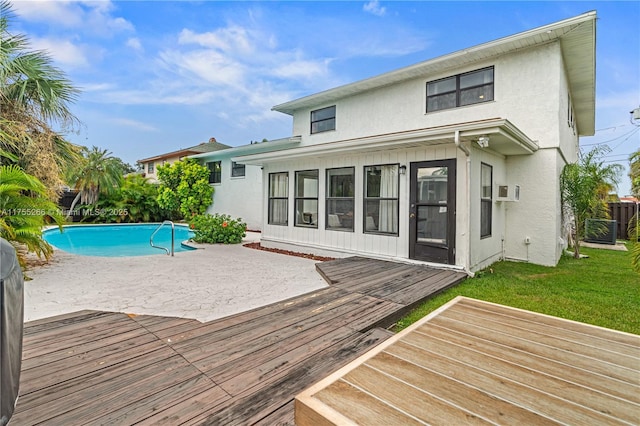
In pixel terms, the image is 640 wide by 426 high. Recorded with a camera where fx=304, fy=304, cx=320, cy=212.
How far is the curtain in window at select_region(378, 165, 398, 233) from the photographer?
6504mm

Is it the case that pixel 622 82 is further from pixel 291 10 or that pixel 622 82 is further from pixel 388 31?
pixel 291 10

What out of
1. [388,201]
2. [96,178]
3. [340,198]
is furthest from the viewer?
[96,178]

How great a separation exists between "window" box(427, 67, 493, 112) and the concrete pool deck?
5841 millimetres

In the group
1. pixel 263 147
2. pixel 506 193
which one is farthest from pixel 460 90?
pixel 263 147

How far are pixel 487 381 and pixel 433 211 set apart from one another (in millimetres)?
4935

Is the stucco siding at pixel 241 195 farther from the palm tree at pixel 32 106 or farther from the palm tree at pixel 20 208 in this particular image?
the palm tree at pixel 20 208

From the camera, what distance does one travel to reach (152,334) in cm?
286

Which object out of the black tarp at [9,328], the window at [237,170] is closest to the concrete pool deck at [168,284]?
the black tarp at [9,328]

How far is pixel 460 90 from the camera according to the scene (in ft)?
27.1

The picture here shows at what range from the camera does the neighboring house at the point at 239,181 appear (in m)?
13.5

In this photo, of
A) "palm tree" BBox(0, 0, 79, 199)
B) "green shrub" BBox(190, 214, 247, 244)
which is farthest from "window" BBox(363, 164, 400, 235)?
"palm tree" BBox(0, 0, 79, 199)

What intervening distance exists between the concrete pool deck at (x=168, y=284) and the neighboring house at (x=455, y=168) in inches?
66.4

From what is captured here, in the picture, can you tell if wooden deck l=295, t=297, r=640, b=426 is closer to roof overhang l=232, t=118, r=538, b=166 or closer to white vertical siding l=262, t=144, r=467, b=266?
roof overhang l=232, t=118, r=538, b=166

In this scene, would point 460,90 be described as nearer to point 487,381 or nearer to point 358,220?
point 358,220
